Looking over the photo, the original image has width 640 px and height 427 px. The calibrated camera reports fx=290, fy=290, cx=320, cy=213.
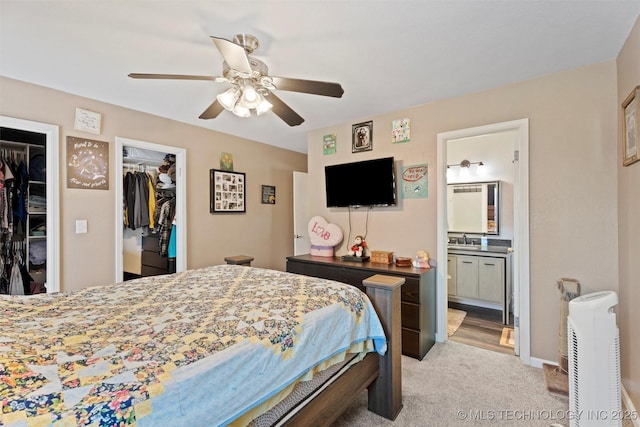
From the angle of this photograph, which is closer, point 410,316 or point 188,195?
point 410,316

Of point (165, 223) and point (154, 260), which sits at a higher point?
point (165, 223)

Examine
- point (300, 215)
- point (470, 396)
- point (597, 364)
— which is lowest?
point (470, 396)

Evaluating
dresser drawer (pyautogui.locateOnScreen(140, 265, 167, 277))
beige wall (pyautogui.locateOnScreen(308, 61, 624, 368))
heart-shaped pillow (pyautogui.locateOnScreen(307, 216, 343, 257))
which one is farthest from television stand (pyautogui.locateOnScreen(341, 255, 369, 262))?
dresser drawer (pyautogui.locateOnScreen(140, 265, 167, 277))

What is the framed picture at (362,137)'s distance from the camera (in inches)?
131

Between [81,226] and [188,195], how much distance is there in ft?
3.46

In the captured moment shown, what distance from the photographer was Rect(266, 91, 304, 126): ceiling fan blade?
1.94m

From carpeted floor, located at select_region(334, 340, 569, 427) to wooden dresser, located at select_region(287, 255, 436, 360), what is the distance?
0.49ft

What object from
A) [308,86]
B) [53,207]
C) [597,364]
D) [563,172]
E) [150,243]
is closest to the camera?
[597,364]

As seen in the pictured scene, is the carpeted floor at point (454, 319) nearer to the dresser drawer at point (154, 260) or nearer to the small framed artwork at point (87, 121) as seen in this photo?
the dresser drawer at point (154, 260)

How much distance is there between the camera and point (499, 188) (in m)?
3.85

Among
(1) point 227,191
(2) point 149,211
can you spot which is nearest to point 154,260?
(2) point 149,211

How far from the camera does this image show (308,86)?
172 cm

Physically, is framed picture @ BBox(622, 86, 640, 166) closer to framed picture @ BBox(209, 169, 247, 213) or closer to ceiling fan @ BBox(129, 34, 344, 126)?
ceiling fan @ BBox(129, 34, 344, 126)

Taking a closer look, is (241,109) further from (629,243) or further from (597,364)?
(629,243)
